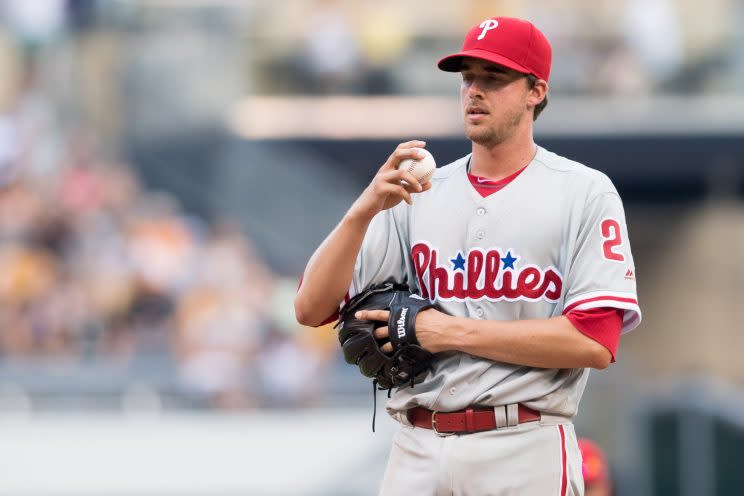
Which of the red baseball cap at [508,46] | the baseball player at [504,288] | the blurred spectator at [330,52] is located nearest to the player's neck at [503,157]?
the baseball player at [504,288]

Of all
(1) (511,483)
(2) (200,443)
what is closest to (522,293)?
(1) (511,483)

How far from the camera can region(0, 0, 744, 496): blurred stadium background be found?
867 cm

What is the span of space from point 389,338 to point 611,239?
0.57m

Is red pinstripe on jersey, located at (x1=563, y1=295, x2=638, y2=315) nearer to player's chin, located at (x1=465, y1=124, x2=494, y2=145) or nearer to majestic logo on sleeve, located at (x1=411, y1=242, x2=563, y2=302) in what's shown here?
majestic logo on sleeve, located at (x1=411, y1=242, x2=563, y2=302)

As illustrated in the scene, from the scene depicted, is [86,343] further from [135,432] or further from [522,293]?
[522,293]

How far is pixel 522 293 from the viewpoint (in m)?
3.48

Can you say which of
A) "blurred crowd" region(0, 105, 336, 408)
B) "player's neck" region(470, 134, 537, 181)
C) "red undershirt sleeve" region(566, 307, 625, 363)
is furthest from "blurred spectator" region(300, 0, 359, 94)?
"red undershirt sleeve" region(566, 307, 625, 363)

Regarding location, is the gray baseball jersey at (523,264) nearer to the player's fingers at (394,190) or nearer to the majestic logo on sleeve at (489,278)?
the majestic logo on sleeve at (489,278)

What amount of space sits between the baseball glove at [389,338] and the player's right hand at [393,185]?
0.25 meters

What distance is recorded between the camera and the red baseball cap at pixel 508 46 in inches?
134

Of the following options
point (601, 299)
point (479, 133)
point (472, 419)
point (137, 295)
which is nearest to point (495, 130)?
point (479, 133)

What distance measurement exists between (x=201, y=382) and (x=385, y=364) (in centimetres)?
566

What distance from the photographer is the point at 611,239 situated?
341 centimetres

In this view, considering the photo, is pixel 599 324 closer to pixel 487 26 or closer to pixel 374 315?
pixel 374 315
